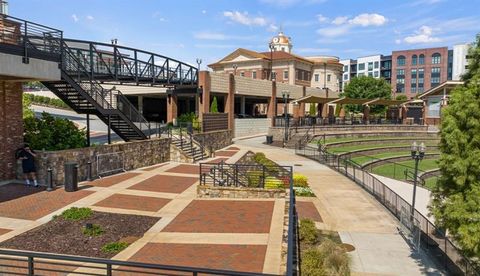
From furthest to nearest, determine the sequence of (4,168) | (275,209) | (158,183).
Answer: (158,183) < (4,168) < (275,209)

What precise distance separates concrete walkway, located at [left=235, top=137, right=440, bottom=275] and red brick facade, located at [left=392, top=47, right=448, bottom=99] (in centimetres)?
10990

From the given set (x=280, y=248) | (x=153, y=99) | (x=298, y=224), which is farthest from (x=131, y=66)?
(x=153, y=99)

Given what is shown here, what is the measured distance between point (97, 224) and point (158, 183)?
7023 millimetres

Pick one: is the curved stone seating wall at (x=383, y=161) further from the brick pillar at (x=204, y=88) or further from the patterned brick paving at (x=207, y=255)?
the patterned brick paving at (x=207, y=255)

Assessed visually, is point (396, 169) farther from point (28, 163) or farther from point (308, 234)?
point (28, 163)

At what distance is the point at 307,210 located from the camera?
16625 mm

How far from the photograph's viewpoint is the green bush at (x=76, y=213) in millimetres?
13136

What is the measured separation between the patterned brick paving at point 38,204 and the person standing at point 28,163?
1375 millimetres

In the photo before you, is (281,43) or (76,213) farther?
(281,43)

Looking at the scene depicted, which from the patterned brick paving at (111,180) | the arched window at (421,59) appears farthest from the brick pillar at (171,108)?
the arched window at (421,59)

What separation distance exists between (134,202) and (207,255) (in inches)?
255

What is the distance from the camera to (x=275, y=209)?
14820 millimetres

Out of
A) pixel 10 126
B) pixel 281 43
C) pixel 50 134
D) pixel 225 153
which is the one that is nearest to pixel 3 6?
pixel 10 126

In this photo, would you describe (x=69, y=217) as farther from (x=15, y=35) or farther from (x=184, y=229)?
(x=15, y=35)
